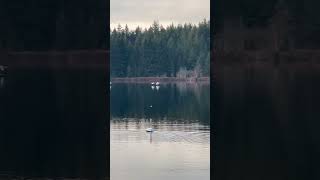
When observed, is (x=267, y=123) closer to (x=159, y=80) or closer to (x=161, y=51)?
(x=161, y=51)

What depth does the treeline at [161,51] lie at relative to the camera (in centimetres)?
15575

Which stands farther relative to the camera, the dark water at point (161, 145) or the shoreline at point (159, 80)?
the shoreline at point (159, 80)

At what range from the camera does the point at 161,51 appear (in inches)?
6176
